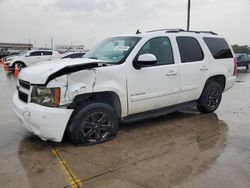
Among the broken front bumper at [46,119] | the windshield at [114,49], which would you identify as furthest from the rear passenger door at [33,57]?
the broken front bumper at [46,119]

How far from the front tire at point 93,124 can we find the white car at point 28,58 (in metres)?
15.9

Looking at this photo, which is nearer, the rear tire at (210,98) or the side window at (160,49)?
the side window at (160,49)

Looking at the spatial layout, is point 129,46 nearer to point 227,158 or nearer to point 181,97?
point 181,97

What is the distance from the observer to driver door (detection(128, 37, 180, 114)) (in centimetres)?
429

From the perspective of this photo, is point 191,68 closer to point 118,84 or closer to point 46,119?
point 118,84

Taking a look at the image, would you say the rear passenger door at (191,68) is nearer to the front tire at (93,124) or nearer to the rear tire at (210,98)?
the rear tire at (210,98)

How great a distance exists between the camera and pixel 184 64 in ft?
16.3

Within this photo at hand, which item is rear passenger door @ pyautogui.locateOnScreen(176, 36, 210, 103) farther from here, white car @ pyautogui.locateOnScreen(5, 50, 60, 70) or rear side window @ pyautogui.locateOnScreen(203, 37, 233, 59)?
white car @ pyautogui.locateOnScreen(5, 50, 60, 70)

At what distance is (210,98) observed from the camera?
5773 millimetres

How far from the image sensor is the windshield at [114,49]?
432 centimetres

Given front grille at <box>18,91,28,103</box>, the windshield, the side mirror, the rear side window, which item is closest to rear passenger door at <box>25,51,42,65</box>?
the windshield

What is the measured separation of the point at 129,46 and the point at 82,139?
6.17 feet

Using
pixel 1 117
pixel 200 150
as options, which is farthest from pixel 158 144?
pixel 1 117

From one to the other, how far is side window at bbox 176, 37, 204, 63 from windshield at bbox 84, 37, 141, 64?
107 centimetres
